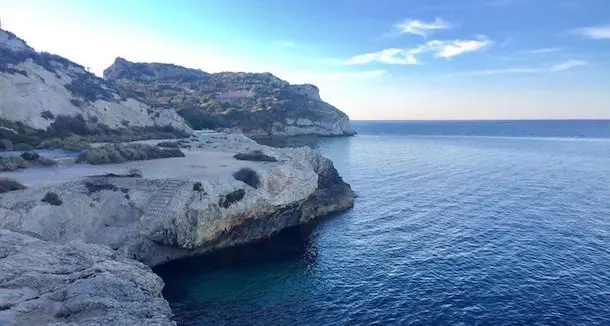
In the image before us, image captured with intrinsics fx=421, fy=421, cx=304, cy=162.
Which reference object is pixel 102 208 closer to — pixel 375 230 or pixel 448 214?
pixel 375 230

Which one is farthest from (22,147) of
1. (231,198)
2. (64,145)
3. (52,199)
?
(231,198)

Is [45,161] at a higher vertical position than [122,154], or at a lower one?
lower

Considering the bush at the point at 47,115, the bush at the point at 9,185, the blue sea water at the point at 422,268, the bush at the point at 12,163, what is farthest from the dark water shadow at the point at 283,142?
the bush at the point at 9,185

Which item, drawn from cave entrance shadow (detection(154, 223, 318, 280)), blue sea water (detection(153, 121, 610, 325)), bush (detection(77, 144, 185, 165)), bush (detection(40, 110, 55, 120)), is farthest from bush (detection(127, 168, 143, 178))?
bush (detection(40, 110, 55, 120))

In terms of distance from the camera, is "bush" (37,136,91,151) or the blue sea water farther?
"bush" (37,136,91,151)

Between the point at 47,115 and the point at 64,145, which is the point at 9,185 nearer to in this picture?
the point at 64,145

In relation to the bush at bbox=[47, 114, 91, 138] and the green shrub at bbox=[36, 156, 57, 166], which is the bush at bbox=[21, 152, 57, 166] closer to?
the green shrub at bbox=[36, 156, 57, 166]
